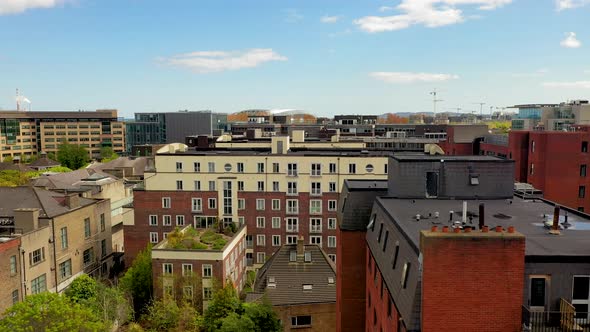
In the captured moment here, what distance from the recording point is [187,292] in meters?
49.5

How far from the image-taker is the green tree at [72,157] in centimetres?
16812

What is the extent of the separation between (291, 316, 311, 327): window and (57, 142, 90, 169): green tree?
15088 centimetres

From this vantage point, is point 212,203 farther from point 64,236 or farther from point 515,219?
point 515,219

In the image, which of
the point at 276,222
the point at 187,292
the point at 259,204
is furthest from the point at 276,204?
the point at 187,292

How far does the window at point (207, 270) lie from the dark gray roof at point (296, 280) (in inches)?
220

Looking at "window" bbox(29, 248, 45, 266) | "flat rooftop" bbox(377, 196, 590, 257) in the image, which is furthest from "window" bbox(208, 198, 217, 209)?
"flat rooftop" bbox(377, 196, 590, 257)

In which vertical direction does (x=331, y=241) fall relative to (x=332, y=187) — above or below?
below

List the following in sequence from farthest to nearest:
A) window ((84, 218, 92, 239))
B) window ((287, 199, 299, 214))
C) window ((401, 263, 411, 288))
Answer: window ((287, 199, 299, 214)), window ((84, 218, 92, 239)), window ((401, 263, 411, 288))

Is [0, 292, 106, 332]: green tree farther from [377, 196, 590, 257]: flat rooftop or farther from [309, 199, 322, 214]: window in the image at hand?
[309, 199, 322, 214]: window

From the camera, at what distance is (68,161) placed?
168250mm

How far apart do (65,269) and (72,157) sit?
414 feet

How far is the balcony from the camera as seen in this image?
634 inches

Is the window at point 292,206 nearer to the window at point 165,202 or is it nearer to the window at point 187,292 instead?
the window at point 165,202

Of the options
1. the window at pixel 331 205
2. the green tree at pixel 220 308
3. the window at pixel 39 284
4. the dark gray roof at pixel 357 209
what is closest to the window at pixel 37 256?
the window at pixel 39 284
